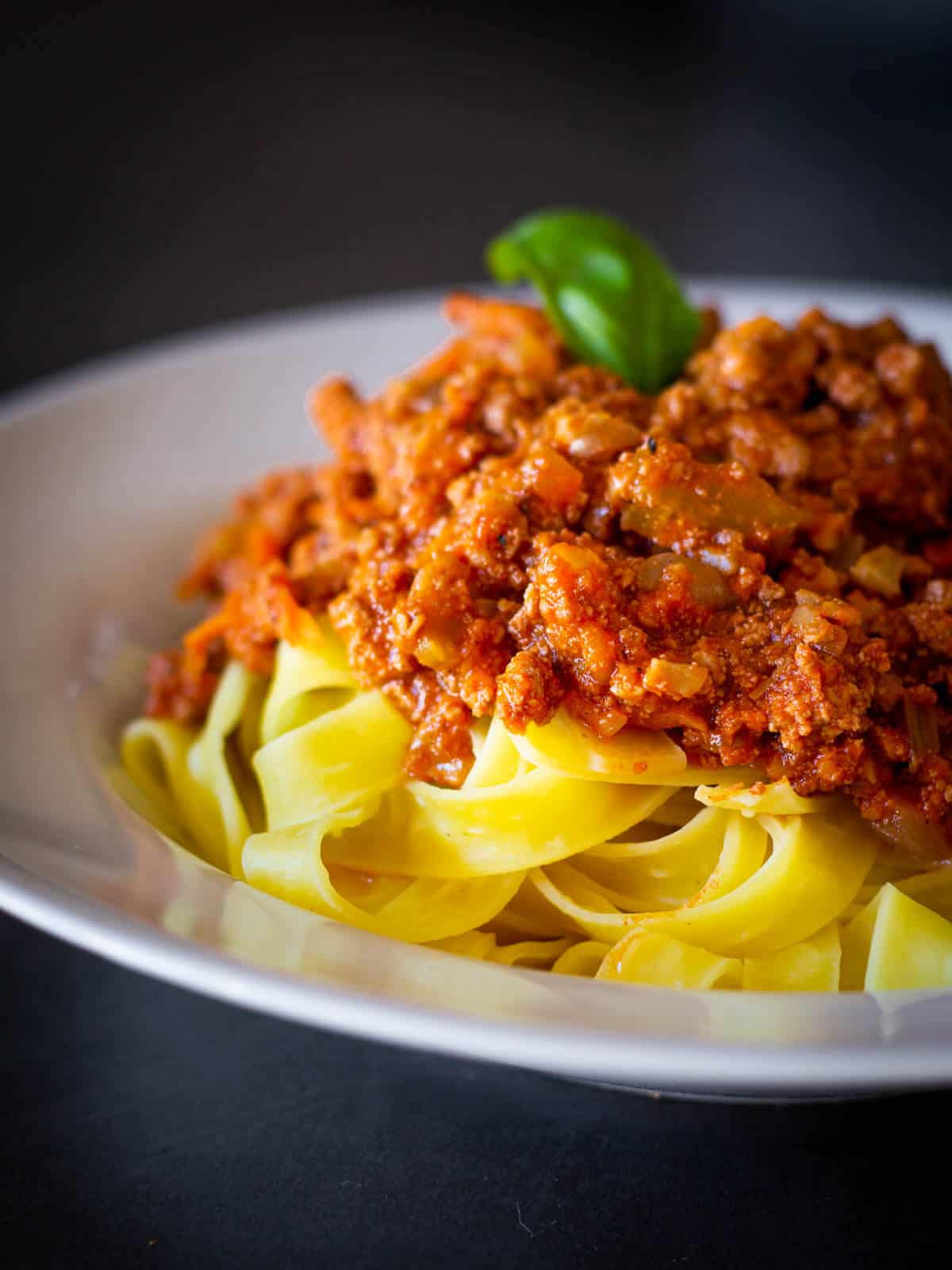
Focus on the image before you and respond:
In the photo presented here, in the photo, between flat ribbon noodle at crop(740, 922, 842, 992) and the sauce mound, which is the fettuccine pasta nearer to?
flat ribbon noodle at crop(740, 922, 842, 992)

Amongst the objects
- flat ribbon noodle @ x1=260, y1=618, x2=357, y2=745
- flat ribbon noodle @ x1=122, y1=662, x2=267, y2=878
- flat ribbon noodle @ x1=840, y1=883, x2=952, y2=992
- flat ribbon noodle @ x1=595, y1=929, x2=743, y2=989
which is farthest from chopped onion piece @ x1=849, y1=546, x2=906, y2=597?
flat ribbon noodle @ x1=122, y1=662, x2=267, y2=878

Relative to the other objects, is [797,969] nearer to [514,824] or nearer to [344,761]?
[514,824]

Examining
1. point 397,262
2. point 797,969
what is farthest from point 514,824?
point 397,262

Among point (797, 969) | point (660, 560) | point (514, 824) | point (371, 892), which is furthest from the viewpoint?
point (371, 892)

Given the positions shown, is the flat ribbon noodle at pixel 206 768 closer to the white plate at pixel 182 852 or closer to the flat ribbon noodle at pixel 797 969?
the white plate at pixel 182 852

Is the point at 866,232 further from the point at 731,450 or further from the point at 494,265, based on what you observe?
the point at 731,450
